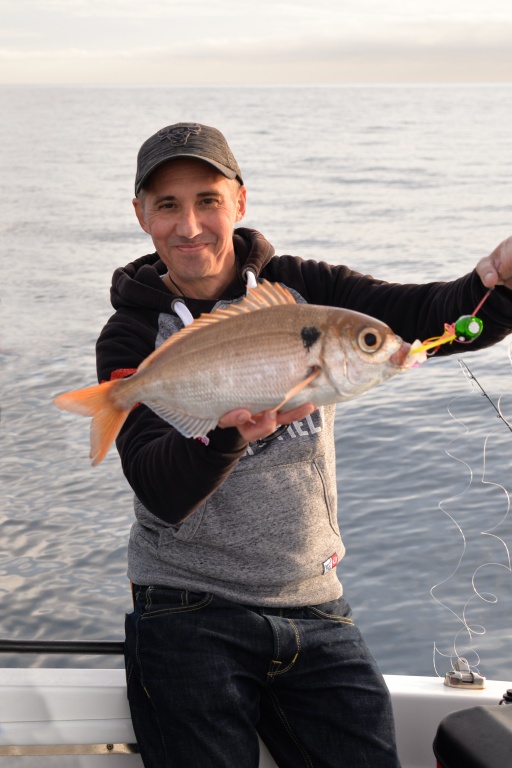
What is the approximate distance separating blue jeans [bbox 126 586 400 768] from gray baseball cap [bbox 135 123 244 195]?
1318mm

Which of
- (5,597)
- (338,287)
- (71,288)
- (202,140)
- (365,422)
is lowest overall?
(5,597)

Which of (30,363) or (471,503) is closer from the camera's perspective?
(471,503)

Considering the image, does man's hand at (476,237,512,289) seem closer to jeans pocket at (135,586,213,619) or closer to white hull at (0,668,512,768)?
jeans pocket at (135,586,213,619)

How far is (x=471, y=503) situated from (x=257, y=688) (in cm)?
509

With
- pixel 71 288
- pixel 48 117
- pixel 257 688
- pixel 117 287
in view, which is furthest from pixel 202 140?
pixel 48 117

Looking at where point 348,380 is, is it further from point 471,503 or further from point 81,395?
point 471,503

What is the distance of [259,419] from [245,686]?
1.01m

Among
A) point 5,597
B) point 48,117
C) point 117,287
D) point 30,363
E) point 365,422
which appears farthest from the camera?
point 48,117

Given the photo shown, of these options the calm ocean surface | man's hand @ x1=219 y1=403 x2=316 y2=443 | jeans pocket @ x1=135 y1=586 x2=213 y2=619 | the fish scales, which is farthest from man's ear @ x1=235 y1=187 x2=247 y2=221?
the calm ocean surface

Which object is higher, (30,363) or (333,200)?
(333,200)

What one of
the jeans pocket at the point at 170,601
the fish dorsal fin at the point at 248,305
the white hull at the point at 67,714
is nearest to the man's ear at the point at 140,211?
the fish dorsal fin at the point at 248,305

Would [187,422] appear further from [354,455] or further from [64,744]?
[354,455]

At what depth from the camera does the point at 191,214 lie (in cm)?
305

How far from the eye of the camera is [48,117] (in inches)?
2758
